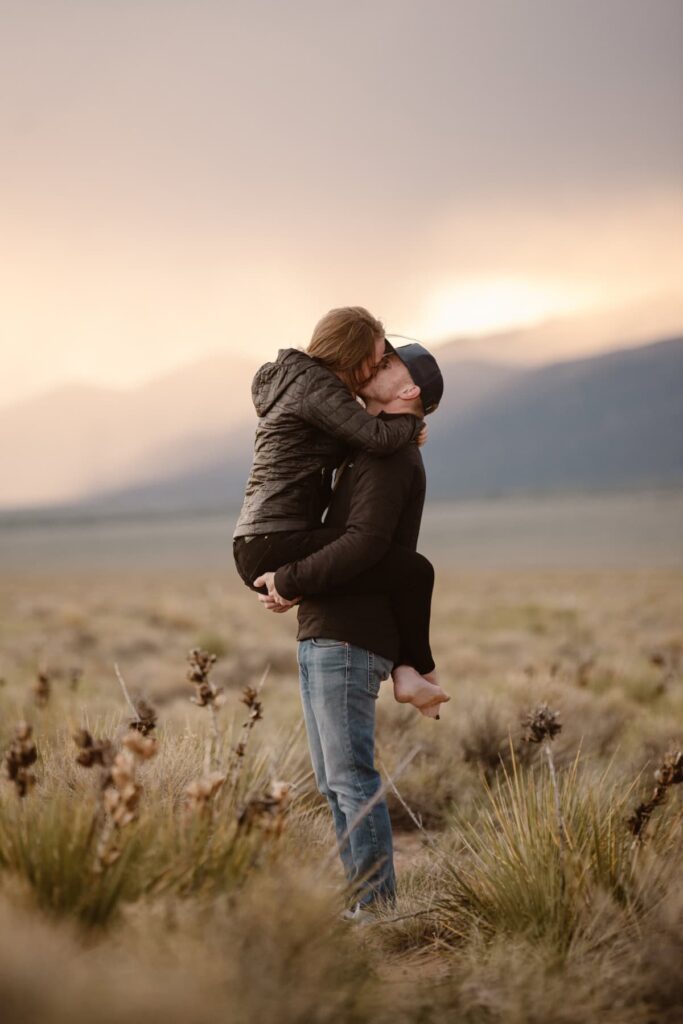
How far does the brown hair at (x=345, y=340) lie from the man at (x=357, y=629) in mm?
182

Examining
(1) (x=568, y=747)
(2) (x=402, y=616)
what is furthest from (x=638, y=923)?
(1) (x=568, y=747)

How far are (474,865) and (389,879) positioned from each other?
0.35 meters

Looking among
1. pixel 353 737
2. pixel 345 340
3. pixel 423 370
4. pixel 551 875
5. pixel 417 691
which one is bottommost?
pixel 551 875

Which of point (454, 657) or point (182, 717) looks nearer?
point (182, 717)

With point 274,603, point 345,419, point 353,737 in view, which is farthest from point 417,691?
point 345,419

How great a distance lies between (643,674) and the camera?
35.8ft

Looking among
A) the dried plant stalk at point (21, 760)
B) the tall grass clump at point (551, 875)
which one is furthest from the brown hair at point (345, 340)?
the dried plant stalk at point (21, 760)

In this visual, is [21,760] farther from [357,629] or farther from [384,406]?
[384,406]

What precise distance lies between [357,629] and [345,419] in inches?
31.7

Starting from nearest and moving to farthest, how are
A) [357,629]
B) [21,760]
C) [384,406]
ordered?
[21,760] → [357,629] → [384,406]

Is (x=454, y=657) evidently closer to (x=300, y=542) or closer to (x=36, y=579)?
(x=300, y=542)

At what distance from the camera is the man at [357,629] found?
3666 mm

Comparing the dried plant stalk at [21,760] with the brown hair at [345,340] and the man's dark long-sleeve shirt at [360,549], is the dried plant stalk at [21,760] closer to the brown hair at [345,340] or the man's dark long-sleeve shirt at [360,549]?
the man's dark long-sleeve shirt at [360,549]

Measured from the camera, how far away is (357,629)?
12.3 feet
